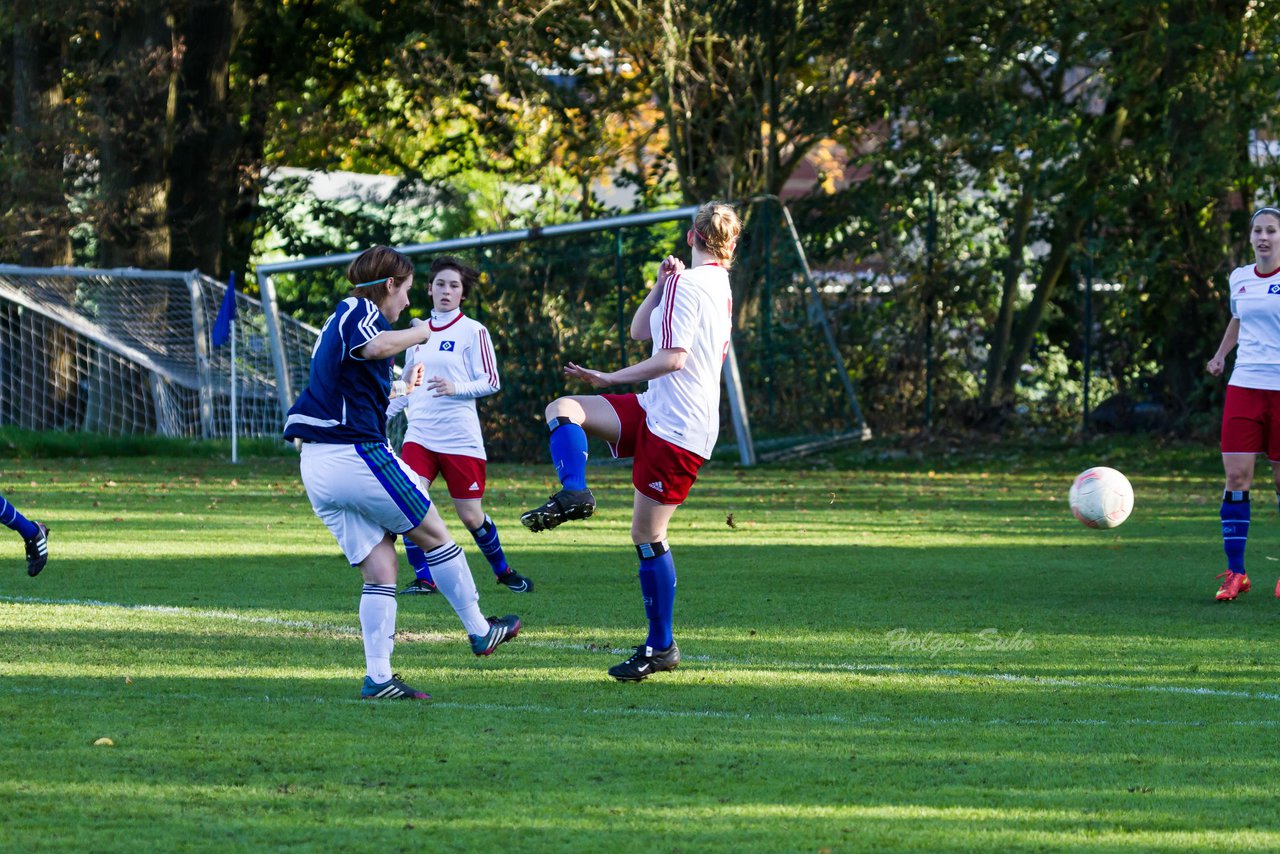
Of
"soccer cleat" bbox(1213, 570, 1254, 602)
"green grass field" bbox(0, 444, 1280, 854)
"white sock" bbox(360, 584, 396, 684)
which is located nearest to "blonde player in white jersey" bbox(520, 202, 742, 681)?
"green grass field" bbox(0, 444, 1280, 854)

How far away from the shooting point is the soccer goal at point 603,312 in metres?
20.7

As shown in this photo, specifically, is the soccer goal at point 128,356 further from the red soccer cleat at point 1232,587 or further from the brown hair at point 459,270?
the red soccer cleat at point 1232,587

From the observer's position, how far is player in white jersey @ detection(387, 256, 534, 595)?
9.77 meters

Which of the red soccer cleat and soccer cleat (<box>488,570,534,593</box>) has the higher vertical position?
soccer cleat (<box>488,570,534,593</box>)

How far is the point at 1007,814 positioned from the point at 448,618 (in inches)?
173

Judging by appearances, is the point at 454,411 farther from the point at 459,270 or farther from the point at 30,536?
the point at 30,536

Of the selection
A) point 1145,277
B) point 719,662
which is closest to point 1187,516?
point 1145,277

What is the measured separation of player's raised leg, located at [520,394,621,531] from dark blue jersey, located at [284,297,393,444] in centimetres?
80

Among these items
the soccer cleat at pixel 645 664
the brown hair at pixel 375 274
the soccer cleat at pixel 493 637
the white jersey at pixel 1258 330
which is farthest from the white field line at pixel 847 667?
the white jersey at pixel 1258 330

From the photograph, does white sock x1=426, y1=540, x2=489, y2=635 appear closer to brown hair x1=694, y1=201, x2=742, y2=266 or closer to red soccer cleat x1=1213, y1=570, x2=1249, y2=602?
brown hair x1=694, y1=201, x2=742, y2=266

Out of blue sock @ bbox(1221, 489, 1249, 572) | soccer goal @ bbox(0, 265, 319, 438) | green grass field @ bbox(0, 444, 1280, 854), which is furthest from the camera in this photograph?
soccer goal @ bbox(0, 265, 319, 438)

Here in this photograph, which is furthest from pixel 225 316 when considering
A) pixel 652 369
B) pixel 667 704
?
pixel 667 704

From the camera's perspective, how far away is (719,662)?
7.34 metres

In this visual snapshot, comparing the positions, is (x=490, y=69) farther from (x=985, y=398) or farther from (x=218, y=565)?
(x=218, y=565)
